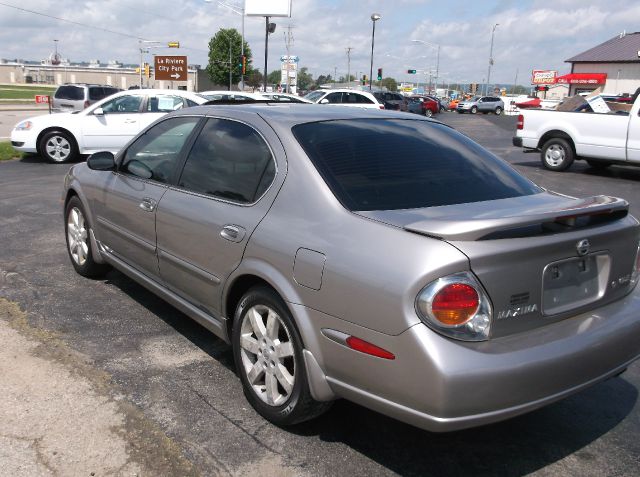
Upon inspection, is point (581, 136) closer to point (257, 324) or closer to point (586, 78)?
point (257, 324)

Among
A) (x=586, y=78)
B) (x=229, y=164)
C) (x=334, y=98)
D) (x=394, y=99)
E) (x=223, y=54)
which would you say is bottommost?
(x=229, y=164)

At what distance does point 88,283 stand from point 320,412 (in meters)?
3.11

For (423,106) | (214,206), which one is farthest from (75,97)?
(423,106)

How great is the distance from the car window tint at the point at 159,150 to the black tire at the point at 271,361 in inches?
51.0

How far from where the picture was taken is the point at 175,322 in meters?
4.52

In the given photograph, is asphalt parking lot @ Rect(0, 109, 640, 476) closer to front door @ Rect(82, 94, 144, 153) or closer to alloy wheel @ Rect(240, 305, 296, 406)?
alloy wheel @ Rect(240, 305, 296, 406)

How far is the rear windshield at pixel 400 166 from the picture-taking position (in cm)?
298

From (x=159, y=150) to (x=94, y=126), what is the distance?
988cm

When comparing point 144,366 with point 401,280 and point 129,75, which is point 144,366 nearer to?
point 401,280

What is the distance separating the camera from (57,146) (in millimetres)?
13422

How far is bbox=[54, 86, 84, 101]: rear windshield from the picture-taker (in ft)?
71.7

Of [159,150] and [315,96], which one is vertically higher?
[315,96]

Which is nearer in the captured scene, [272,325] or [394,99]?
[272,325]

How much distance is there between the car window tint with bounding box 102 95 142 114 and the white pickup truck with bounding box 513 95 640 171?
8578mm
